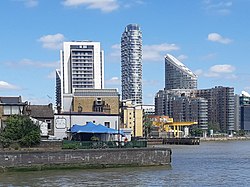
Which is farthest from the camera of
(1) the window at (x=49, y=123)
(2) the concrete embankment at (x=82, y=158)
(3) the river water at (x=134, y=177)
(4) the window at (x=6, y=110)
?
(1) the window at (x=49, y=123)

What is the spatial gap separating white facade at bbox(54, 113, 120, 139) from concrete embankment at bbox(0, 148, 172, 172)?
999 inches

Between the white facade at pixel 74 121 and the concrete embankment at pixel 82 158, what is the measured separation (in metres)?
25.4

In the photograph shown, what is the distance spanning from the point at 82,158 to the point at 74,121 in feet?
103

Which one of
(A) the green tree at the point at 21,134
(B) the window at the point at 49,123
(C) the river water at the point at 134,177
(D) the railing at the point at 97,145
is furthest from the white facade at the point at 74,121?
(C) the river water at the point at 134,177

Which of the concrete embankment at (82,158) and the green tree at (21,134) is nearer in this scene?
the concrete embankment at (82,158)

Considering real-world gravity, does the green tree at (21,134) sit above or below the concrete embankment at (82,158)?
above

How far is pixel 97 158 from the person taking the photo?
5103 cm

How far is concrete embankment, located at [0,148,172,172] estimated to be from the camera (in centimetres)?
4809

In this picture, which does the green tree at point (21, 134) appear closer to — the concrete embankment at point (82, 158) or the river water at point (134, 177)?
the concrete embankment at point (82, 158)

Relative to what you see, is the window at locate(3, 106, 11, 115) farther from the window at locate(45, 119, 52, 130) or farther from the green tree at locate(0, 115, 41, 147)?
the green tree at locate(0, 115, 41, 147)

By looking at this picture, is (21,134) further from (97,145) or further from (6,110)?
(6,110)

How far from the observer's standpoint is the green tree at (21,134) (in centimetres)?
5594

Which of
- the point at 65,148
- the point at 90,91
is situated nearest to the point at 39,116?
the point at 65,148

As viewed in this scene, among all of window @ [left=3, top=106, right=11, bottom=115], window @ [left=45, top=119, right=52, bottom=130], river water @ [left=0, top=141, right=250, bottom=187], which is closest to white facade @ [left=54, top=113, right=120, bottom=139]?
window @ [left=45, top=119, right=52, bottom=130]
